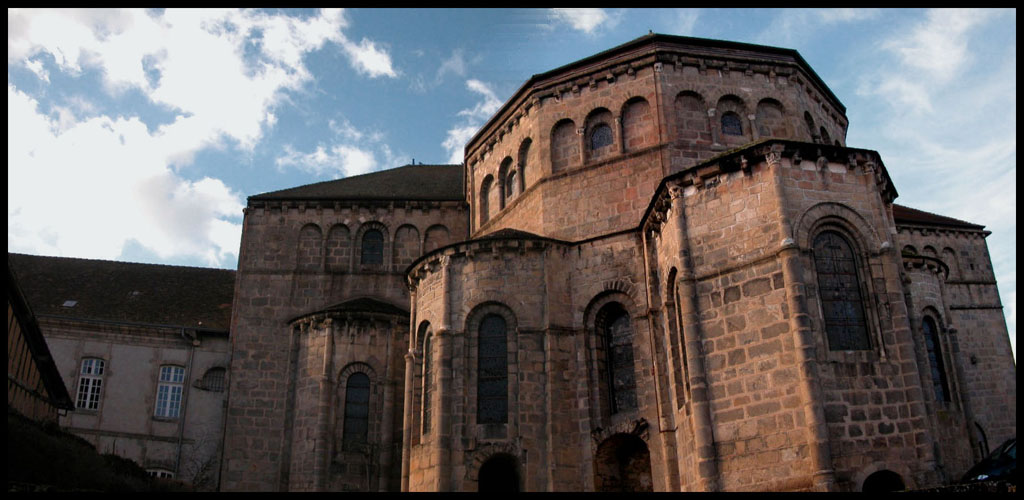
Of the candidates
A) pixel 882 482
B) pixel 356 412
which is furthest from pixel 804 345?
pixel 356 412

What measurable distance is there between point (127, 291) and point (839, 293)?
88.8ft

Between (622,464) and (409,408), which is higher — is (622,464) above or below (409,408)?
below

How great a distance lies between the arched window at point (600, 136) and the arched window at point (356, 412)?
10.1 m

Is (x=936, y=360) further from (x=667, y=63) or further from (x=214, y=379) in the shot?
(x=214, y=379)

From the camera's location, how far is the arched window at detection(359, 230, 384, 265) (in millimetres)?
29609

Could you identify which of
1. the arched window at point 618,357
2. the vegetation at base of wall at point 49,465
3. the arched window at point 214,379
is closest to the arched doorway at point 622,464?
the arched window at point 618,357

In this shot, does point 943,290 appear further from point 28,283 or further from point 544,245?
point 28,283

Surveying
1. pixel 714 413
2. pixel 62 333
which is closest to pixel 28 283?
pixel 62 333

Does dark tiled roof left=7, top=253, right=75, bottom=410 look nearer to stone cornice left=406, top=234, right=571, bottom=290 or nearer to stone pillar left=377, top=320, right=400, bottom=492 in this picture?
stone pillar left=377, top=320, right=400, bottom=492

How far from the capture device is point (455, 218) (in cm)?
2986

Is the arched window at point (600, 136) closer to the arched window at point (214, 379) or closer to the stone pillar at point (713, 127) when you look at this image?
the stone pillar at point (713, 127)

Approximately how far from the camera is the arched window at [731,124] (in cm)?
2353

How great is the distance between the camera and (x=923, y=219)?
31.1 meters

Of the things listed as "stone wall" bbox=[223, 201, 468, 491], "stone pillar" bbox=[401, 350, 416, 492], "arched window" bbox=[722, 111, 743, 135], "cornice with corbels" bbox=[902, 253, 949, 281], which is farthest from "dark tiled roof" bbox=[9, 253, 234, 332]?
"cornice with corbels" bbox=[902, 253, 949, 281]
